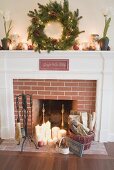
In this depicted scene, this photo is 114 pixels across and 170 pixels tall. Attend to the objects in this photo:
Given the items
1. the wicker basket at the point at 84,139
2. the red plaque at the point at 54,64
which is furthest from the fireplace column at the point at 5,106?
the wicker basket at the point at 84,139

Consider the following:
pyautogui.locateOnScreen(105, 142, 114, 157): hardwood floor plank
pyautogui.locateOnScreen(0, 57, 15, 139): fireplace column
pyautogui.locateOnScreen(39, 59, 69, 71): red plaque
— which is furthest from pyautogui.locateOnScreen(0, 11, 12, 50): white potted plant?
pyautogui.locateOnScreen(105, 142, 114, 157): hardwood floor plank

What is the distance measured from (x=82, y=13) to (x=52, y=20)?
431 millimetres

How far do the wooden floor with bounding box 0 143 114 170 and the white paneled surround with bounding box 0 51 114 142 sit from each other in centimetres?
54

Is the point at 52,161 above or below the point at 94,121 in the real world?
below

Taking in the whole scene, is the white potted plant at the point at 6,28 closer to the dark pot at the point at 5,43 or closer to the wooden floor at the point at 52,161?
the dark pot at the point at 5,43

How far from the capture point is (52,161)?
2.73m

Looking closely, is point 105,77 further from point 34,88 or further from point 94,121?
point 34,88

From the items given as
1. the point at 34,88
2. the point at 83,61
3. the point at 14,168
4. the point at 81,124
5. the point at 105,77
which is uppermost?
the point at 83,61

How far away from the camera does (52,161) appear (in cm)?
273

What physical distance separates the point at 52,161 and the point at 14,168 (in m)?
0.49

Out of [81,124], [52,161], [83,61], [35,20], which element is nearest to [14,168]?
[52,161]

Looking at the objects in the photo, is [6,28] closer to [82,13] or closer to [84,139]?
[82,13]

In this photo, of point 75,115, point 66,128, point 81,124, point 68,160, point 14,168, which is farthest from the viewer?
point 66,128

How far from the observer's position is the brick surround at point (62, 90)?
319cm
